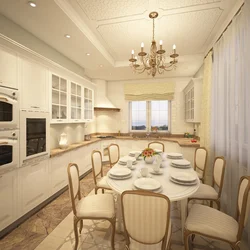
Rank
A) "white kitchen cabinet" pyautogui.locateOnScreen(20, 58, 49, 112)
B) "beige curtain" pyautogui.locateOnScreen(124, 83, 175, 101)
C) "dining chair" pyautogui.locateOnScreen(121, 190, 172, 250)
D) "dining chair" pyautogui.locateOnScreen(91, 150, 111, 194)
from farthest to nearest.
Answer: "beige curtain" pyautogui.locateOnScreen(124, 83, 175, 101)
"dining chair" pyautogui.locateOnScreen(91, 150, 111, 194)
"white kitchen cabinet" pyautogui.locateOnScreen(20, 58, 49, 112)
"dining chair" pyautogui.locateOnScreen(121, 190, 172, 250)

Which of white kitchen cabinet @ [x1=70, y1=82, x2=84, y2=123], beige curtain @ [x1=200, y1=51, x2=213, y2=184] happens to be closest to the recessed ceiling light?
white kitchen cabinet @ [x1=70, y1=82, x2=84, y2=123]

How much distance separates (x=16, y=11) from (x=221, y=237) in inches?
128

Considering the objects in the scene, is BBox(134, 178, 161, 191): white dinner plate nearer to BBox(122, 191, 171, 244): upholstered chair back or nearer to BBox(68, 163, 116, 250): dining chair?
BBox(122, 191, 171, 244): upholstered chair back

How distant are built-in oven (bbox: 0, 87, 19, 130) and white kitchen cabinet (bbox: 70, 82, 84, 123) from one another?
4.52ft

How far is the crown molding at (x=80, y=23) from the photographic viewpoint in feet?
6.01

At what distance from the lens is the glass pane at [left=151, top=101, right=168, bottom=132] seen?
4.86 m

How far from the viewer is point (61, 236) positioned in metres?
1.71

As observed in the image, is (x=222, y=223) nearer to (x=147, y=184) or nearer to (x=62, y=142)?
(x=147, y=184)

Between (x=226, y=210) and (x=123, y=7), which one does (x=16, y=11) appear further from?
(x=226, y=210)

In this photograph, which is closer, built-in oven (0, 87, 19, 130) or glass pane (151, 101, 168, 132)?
built-in oven (0, 87, 19, 130)

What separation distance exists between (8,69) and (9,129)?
707 millimetres

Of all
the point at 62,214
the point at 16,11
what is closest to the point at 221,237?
the point at 62,214

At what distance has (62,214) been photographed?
212cm

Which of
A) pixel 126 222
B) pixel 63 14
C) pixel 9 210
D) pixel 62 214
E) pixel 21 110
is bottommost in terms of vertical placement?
pixel 62 214
